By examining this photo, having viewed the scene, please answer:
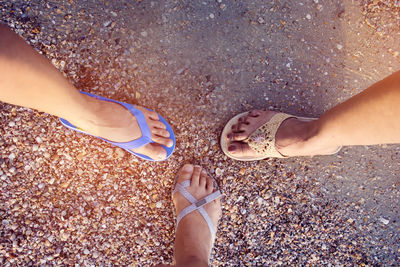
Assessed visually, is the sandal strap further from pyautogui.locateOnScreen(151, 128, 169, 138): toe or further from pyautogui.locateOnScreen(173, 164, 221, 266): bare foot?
pyautogui.locateOnScreen(151, 128, 169, 138): toe

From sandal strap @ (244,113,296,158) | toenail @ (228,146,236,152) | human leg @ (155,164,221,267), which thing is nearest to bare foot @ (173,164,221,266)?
human leg @ (155,164,221,267)

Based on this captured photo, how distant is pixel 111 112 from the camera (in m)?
1.42

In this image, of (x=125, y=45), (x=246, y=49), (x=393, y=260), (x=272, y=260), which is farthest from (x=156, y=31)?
(x=393, y=260)

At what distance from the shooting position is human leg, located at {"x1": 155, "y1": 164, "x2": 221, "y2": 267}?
1.55 metres

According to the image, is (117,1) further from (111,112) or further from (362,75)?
(362,75)

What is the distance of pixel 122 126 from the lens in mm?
1465

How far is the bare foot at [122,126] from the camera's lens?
1346mm

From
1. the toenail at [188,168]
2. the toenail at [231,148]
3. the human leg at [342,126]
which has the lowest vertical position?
the toenail at [188,168]

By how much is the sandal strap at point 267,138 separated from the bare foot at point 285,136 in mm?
20

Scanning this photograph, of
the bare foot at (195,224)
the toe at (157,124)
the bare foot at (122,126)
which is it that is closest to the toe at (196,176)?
the bare foot at (195,224)

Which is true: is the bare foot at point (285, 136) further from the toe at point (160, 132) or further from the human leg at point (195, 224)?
the toe at point (160, 132)

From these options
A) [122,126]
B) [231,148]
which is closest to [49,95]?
[122,126]

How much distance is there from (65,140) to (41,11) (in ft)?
2.60

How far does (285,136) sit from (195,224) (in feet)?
2.52
